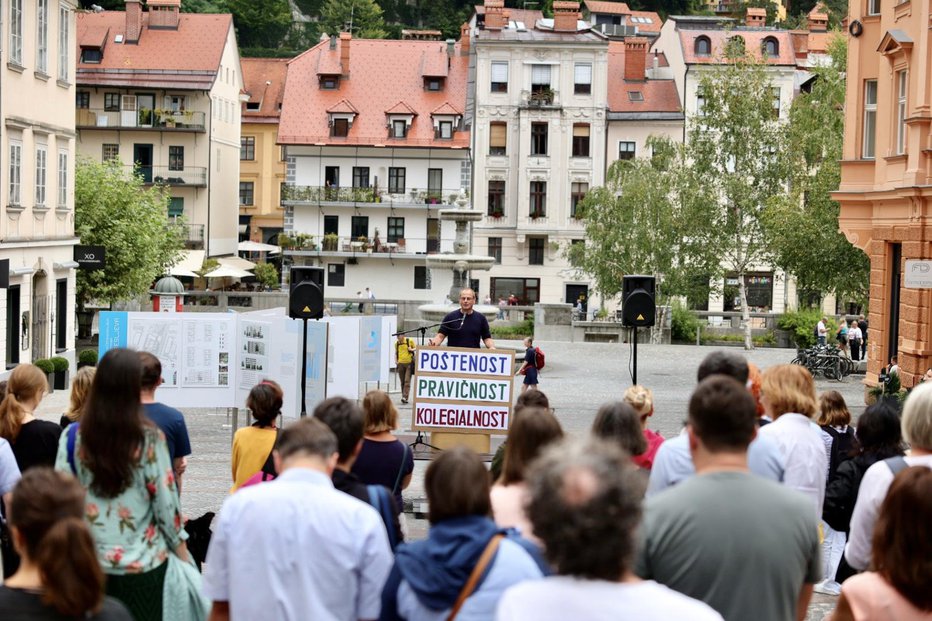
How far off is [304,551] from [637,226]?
153 feet

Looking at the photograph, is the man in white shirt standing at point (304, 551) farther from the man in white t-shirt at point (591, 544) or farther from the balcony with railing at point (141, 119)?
the balcony with railing at point (141, 119)

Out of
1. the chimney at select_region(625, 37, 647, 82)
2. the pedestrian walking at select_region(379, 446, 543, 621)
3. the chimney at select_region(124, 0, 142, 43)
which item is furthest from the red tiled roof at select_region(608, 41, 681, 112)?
the pedestrian walking at select_region(379, 446, 543, 621)

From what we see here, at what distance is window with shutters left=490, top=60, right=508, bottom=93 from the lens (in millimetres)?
66688

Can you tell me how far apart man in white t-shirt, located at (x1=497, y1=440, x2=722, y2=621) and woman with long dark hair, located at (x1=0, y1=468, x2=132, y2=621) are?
139 cm

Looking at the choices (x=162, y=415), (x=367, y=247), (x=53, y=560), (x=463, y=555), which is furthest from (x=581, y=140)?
(x=53, y=560)

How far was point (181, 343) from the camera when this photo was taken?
19.2 meters

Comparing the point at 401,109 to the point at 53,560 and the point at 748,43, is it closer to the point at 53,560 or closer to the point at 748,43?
the point at 748,43

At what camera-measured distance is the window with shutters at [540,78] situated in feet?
219

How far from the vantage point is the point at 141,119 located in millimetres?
67062

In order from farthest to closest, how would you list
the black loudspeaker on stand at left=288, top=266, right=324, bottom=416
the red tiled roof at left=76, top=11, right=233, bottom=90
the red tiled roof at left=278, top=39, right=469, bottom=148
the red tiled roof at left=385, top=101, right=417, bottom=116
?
the red tiled roof at left=76, top=11, right=233, bottom=90 → the red tiled roof at left=385, top=101, right=417, bottom=116 → the red tiled roof at left=278, top=39, right=469, bottom=148 → the black loudspeaker on stand at left=288, top=266, right=324, bottom=416

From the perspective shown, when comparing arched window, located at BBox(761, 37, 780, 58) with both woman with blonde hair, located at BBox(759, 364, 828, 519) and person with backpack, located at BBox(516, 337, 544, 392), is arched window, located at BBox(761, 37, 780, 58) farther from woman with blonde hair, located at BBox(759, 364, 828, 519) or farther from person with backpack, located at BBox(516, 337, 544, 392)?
woman with blonde hair, located at BBox(759, 364, 828, 519)

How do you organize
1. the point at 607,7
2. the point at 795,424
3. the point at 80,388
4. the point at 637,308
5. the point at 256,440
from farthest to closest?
1. the point at 607,7
2. the point at 637,308
3. the point at 256,440
4. the point at 80,388
5. the point at 795,424

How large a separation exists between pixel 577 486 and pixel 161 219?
4450 cm

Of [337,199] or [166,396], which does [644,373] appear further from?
[337,199]
